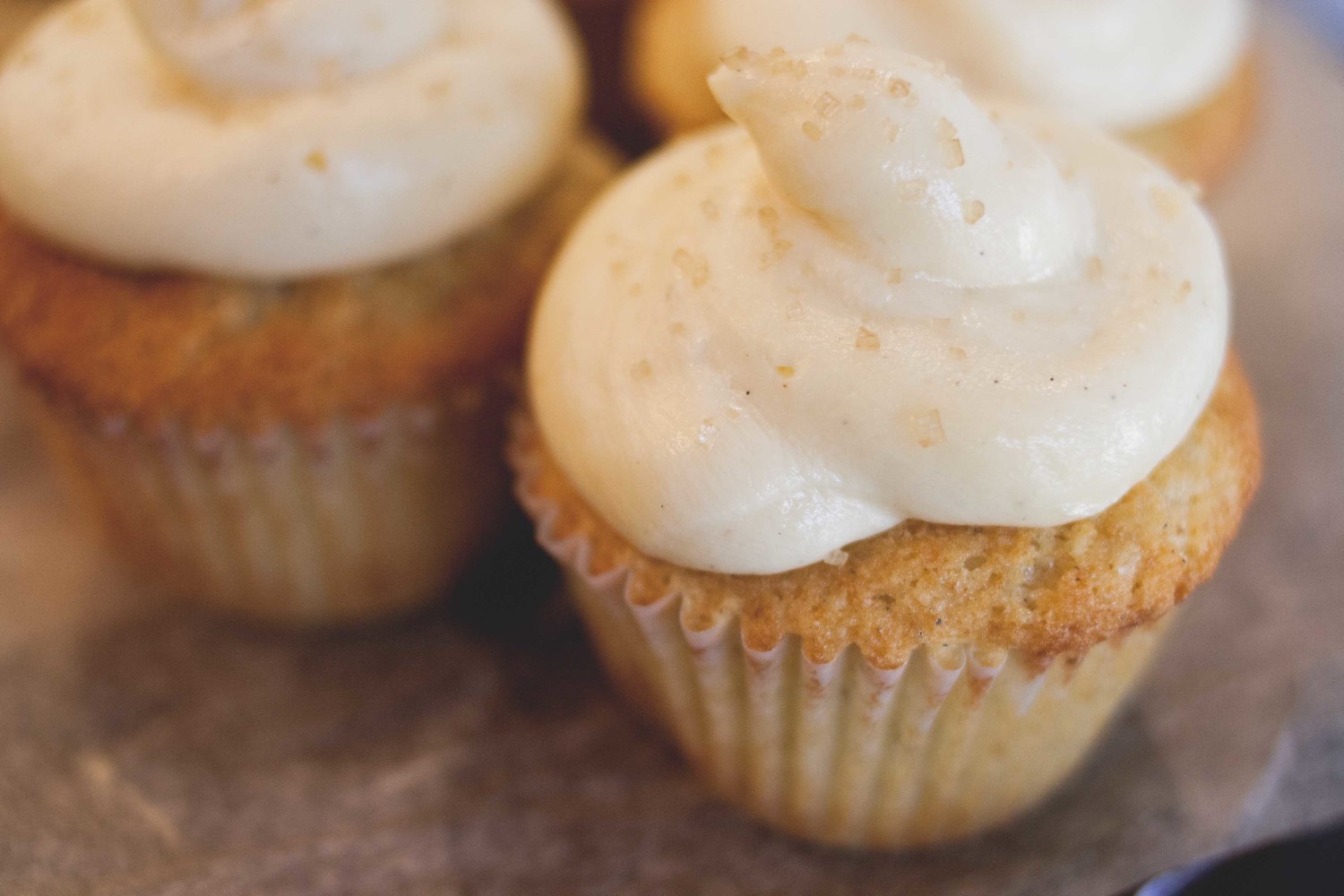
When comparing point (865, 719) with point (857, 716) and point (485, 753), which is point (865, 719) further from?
point (485, 753)

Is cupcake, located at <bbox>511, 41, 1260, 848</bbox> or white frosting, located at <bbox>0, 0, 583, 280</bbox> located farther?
white frosting, located at <bbox>0, 0, 583, 280</bbox>

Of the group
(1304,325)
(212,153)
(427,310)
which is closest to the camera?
(212,153)

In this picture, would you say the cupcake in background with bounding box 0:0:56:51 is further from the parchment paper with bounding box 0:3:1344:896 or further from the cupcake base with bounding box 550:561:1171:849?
the cupcake base with bounding box 550:561:1171:849

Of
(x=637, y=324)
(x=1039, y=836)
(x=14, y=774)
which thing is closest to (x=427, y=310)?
(x=637, y=324)

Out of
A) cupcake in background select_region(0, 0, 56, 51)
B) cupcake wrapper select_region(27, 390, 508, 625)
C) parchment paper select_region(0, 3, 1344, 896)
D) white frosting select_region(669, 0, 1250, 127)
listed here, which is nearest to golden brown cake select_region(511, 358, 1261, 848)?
parchment paper select_region(0, 3, 1344, 896)

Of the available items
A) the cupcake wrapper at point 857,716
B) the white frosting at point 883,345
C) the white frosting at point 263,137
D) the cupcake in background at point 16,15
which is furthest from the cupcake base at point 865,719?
the cupcake in background at point 16,15

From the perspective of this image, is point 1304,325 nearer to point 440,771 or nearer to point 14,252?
point 440,771
